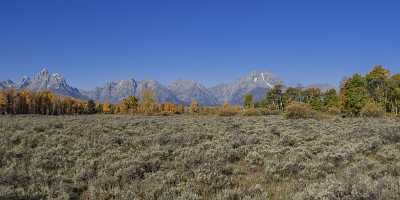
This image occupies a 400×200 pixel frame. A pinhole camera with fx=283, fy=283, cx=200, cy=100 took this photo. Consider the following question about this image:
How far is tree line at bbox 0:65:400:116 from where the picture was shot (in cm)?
4709

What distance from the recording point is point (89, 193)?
6281 mm

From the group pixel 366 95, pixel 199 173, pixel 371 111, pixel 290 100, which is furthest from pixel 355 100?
pixel 199 173

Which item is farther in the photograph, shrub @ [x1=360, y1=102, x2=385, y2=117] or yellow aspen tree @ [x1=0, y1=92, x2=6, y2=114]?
yellow aspen tree @ [x1=0, y1=92, x2=6, y2=114]

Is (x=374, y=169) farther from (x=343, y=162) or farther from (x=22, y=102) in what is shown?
(x=22, y=102)

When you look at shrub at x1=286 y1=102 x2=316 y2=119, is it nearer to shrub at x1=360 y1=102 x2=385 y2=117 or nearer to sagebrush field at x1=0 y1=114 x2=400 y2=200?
shrub at x1=360 y1=102 x2=385 y2=117

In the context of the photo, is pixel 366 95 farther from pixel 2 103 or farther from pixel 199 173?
pixel 2 103

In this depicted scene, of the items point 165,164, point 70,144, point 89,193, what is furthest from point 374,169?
point 70,144

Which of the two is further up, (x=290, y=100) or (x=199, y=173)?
(x=290, y=100)

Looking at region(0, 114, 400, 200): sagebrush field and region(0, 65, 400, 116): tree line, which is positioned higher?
region(0, 65, 400, 116): tree line

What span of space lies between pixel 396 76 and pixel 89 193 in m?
60.4

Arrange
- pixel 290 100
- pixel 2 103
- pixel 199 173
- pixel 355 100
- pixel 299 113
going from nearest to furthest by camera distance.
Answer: pixel 199 173
pixel 299 113
pixel 355 100
pixel 290 100
pixel 2 103

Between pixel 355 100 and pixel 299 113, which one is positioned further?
pixel 355 100

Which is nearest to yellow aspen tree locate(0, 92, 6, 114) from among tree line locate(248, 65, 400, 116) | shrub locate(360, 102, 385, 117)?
tree line locate(248, 65, 400, 116)

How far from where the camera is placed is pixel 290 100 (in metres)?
76.8
